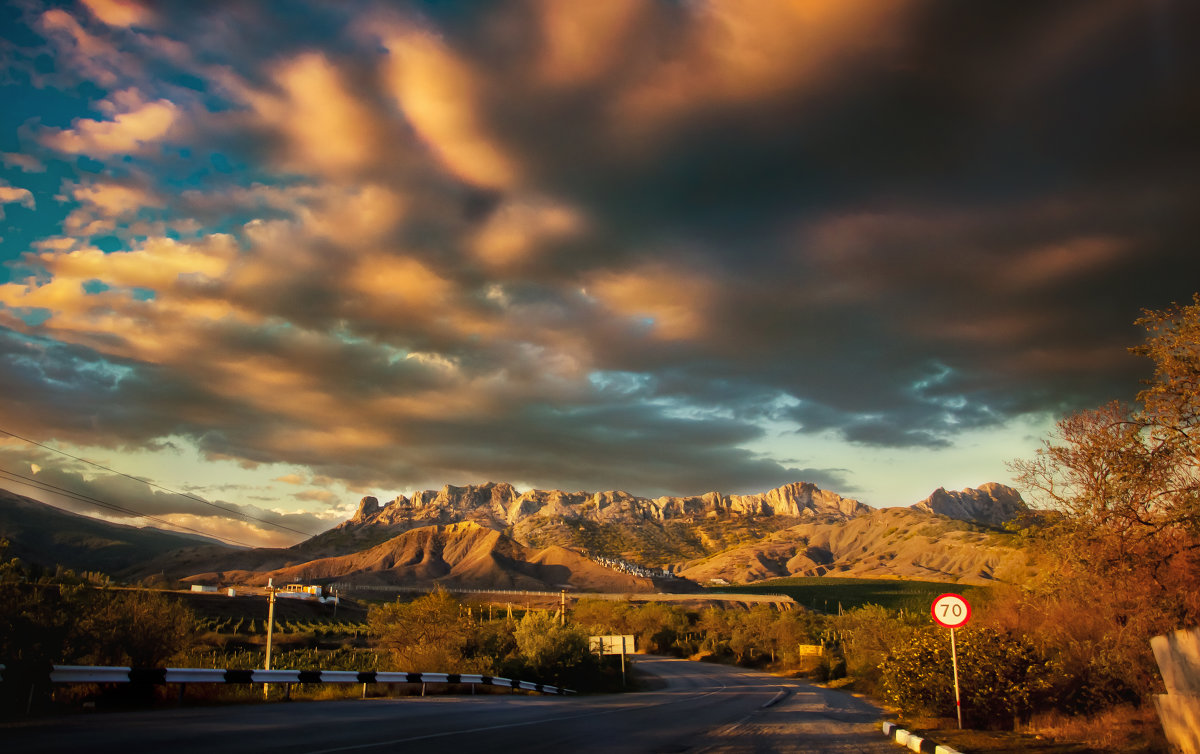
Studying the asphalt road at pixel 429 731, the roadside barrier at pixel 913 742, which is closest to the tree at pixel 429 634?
the asphalt road at pixel 429 731

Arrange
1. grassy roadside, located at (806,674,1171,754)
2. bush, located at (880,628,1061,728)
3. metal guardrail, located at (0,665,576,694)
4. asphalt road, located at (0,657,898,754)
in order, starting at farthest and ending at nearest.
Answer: bush, located at (880,628,1061,728) < metal guardrail, located at (0,665,576,694) < grassy roadside, located at (806,674,1171,754) < asphalt road, located at (0,657,898,754)

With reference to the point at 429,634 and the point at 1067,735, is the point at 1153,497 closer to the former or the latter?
the point at 1067,735

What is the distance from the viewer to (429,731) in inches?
547

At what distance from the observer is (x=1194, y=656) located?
11.5 metres

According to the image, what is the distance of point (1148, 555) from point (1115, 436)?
→ 307cm

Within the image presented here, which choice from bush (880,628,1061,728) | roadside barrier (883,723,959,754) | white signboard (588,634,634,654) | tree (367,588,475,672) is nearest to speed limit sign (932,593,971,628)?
bush (880,628,1061,728)

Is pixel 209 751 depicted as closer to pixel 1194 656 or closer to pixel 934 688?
pixel 1194 656

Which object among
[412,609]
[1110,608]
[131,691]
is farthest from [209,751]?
[412,609]

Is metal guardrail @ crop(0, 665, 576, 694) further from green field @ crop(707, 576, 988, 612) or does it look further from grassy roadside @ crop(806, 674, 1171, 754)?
green field @ crop(707, 576, 988, 612)

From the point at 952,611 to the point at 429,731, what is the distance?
12.6 meters

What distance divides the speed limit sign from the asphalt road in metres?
3.25

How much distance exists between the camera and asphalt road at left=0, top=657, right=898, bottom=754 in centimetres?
Result: 1095

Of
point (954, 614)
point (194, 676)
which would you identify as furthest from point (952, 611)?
point (194, 676)

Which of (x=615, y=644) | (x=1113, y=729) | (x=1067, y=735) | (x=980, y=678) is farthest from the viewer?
(x=615, y=644)
